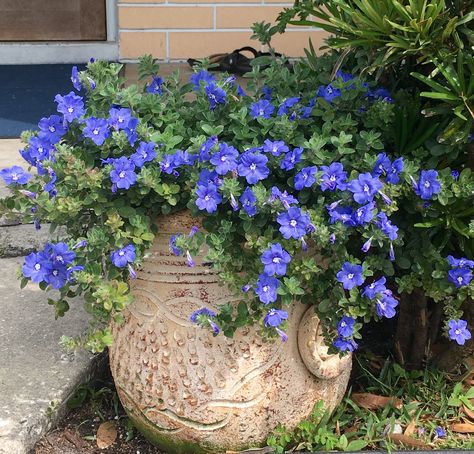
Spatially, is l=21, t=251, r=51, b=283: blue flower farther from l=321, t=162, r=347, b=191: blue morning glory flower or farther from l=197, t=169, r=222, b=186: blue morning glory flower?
l=321, t=162, r=347, b=191: blue morning glory flower

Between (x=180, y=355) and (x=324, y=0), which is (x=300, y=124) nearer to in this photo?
(x=324, y=0)

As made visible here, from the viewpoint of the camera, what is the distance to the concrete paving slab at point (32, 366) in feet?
7.46

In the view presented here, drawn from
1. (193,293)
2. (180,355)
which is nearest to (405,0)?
(193,293)

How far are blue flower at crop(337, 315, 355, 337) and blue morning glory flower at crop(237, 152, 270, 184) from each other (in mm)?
395

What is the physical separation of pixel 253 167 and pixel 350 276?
13.4 inches

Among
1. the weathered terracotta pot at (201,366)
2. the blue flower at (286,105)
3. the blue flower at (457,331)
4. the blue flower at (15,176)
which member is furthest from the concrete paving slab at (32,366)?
the blue flower at (457,331)

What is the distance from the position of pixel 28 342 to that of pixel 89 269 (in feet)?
2.70

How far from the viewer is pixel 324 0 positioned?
2152 millimetres

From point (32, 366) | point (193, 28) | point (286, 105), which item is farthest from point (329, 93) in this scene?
point (193, 28)

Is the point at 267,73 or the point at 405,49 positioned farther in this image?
the point at 267,73

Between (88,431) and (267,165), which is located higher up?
(267,165)

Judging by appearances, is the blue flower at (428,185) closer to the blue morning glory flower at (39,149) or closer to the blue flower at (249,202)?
the blue flower at (249,202)

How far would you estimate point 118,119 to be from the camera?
2027 millimetres

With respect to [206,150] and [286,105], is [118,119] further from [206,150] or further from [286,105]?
[286,105]
